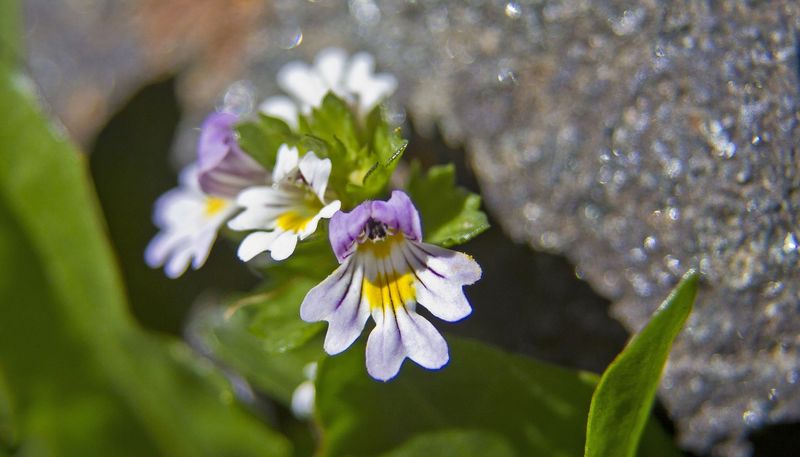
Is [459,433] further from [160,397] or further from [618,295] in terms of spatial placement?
[160,397]

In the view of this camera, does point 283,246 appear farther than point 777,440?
No

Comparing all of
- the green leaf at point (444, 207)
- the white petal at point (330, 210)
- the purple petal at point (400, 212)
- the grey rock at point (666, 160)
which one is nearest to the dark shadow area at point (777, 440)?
the grey rock at point (666, 160)

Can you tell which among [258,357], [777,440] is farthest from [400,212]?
[777,440]

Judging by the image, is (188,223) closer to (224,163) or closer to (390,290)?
(224,163)

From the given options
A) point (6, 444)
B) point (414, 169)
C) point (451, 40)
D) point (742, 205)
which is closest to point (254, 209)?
point (414, 169)

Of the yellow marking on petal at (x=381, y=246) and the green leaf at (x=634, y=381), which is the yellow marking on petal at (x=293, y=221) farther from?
the green leaf at (x=634, y=381)

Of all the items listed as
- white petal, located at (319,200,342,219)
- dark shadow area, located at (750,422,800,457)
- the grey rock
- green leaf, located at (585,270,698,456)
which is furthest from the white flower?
dark shadow area, located at (750,422,800,457)

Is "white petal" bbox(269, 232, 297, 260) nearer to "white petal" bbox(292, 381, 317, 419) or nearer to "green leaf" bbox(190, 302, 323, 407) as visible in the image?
"green leaf" bbox(190, 302, 323, 407)
